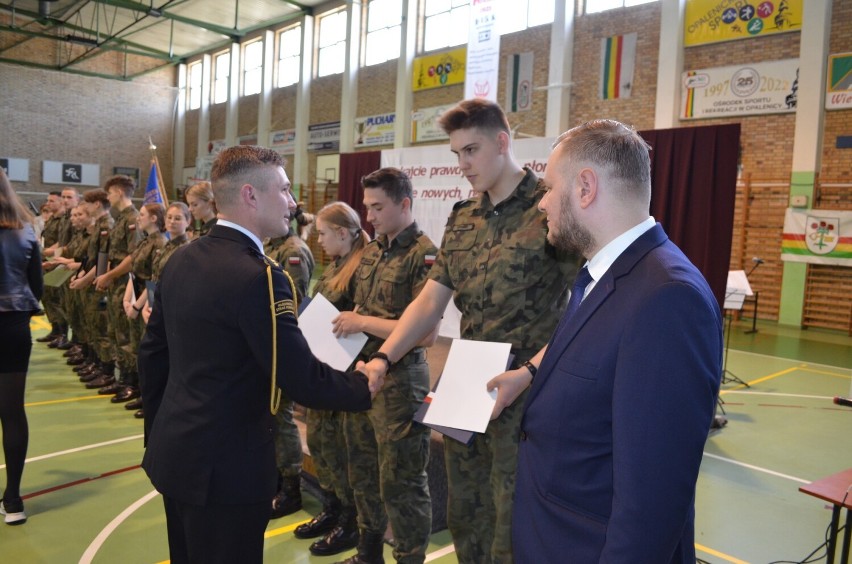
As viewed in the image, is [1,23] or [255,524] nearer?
[255,524]

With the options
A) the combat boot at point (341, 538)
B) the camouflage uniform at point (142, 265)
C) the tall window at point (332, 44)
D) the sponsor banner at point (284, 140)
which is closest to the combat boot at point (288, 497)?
the combat boot at point (341, 538)

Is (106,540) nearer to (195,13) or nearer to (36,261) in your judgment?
(36,261)

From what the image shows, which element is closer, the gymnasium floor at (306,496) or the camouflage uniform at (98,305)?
the gymnasium floor at (306,496)

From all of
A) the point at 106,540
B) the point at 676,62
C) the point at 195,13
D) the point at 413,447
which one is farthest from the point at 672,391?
the point at 195,13

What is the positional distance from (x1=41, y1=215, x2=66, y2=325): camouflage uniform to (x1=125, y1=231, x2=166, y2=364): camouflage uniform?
9.17 ft

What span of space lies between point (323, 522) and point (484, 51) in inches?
263

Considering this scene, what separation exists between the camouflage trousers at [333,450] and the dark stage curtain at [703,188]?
3.95 meters

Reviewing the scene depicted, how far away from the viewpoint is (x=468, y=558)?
2.31 metres

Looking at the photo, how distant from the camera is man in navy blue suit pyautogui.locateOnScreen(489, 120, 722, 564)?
3.49ft

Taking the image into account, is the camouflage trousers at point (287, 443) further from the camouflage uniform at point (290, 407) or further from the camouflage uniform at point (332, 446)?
A: the camouflage uniform at point (332, 446)

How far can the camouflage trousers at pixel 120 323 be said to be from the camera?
6.00m

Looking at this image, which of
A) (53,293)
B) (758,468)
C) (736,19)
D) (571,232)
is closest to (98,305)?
(53,293)

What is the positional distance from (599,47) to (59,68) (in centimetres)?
1995

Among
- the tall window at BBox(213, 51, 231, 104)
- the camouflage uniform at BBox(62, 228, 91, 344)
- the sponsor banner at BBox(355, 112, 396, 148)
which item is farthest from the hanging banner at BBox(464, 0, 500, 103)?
the tall window at BBox(213, 51, 231, 104)
